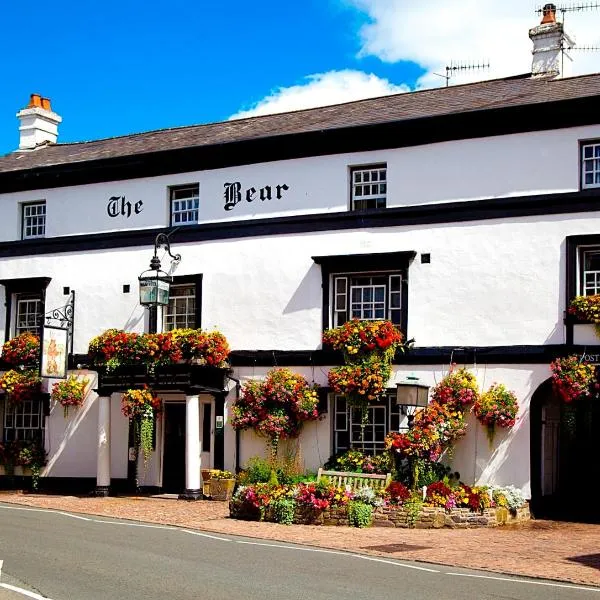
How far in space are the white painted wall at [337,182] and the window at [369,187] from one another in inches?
9.2

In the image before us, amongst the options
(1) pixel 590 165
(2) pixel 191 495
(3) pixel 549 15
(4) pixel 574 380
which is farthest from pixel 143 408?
(3) pixel 549 15

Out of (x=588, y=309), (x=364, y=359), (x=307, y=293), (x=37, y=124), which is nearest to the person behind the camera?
(x=588, y=309)

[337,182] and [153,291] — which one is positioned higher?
[337,182]

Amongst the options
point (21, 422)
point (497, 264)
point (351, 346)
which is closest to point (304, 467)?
point (351, 346)

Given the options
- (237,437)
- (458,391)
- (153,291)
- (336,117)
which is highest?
(336,117)

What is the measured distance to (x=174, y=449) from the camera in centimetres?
2580

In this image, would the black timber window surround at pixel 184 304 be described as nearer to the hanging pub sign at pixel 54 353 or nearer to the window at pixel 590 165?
the hanging pub sign at pixel 54 353

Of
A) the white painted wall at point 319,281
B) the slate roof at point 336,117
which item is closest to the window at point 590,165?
the white painted wall at point 319,281

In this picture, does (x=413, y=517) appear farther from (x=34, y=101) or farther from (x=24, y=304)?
(x=34, y=101)

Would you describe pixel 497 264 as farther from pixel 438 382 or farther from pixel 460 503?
pixel 460 503

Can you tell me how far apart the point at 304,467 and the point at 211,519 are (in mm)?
3996

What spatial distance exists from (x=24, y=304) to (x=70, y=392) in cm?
319

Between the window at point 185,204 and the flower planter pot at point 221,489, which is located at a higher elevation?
the window at point 185,204

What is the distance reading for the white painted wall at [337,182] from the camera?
71.5 ft
